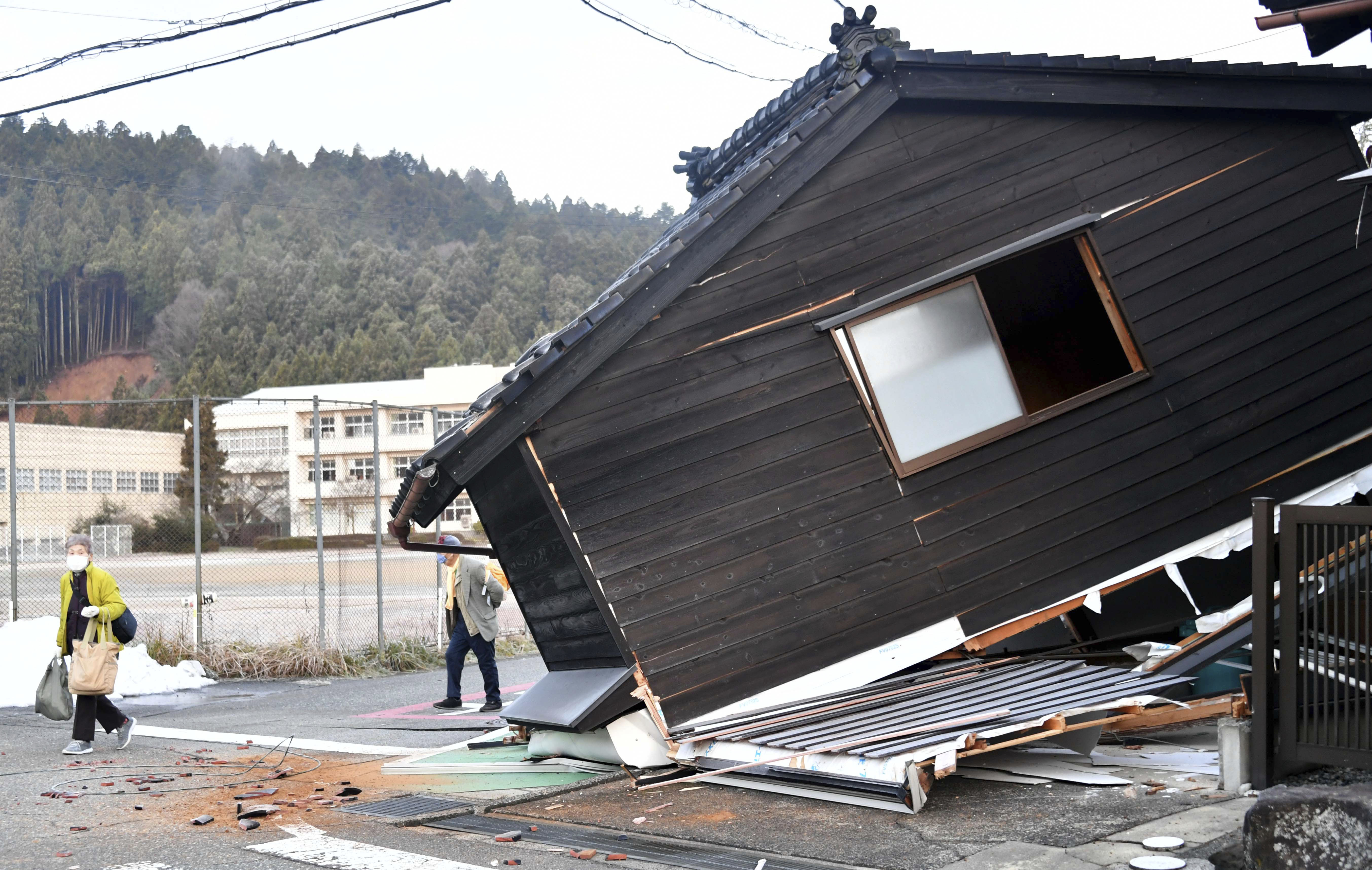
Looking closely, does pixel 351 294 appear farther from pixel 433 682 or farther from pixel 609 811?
pixel 609 811

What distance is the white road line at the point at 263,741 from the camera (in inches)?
370

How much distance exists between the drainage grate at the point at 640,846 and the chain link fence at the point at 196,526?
325 inches

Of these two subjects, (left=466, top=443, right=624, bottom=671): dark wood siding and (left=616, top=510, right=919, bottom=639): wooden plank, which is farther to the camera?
(left=466, top=443, right=624, bottom=671): dark wood siding

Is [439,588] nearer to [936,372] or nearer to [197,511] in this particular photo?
[197,511]

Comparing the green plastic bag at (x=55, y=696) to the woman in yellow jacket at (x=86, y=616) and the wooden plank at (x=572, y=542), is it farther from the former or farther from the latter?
the wooden plank at (x=572, y=542)

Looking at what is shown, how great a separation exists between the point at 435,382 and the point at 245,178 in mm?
95877

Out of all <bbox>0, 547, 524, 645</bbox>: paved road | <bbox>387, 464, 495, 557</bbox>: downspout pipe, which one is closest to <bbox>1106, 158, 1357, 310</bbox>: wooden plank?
<bbox>387, 464, 495, 557</bbox>: downspout pipe

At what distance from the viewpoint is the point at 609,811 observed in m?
6.71

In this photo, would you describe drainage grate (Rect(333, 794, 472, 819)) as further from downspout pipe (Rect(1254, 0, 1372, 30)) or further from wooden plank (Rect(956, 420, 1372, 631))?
downspout pipe (Rect(1254, 0, 1372, 30))

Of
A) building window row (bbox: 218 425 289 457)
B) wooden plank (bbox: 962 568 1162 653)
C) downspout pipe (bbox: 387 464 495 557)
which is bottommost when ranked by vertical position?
wooden plank (bbox: 962 568 1162 653)

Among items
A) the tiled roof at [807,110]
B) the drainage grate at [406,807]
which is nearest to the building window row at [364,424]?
the tiled roof at [807,110]

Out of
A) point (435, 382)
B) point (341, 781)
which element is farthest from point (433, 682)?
point (435, 382)

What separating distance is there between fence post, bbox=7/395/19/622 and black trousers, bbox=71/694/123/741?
5948 mm

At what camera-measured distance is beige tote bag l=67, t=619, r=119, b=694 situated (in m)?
9.25
